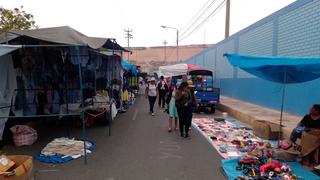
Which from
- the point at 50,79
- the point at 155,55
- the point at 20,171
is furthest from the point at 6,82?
the point at 155,55

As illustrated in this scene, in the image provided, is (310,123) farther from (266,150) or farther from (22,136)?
(22,136)

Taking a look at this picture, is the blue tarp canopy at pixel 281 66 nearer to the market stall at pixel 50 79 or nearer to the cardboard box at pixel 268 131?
the cardboard box at pixel 268 131

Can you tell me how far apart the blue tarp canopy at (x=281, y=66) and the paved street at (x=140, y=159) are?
2404 millimetres

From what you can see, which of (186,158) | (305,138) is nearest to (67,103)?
(186,158)

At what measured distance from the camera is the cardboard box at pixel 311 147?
256 inches

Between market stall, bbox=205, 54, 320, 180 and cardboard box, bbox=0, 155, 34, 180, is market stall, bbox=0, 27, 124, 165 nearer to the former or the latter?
cardboard box, bbox=0, 155, 34, 180

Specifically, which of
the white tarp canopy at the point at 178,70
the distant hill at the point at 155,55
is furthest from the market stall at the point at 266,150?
the distant hill at the point at 155,55

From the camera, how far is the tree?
2005 centimetres

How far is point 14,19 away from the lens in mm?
20422

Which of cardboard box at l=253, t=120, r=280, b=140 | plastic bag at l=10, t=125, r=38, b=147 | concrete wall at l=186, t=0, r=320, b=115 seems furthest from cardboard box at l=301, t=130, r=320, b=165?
plastic bag at l=10, t=125, r=38, b=147

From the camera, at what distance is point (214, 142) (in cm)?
888

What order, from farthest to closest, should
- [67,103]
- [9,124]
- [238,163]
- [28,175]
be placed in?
1. [67,103]
2. [9,124]
3. [238,163]
4. [28,175]

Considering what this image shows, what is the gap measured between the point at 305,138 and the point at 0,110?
7.91 m

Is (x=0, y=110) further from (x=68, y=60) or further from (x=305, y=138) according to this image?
(x=305, y=138)
